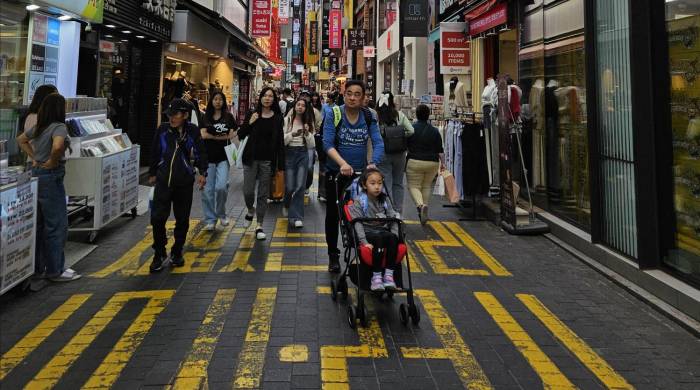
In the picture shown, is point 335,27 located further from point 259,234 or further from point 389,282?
point 389,282

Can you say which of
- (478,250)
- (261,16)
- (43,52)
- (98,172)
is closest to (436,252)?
(478,250)

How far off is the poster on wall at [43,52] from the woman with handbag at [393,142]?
5307mm

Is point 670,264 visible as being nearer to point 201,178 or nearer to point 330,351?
point 330,351

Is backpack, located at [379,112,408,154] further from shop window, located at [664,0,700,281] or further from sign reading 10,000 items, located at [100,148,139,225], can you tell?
sign reading 10,000 items, located at [100,148,139,225]

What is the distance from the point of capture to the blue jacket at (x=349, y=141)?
5.64 m

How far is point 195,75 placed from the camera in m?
18.9

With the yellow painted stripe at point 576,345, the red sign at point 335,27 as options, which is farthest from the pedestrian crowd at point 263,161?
the red sign at point 335,27

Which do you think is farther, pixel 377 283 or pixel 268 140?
pixel 268 140

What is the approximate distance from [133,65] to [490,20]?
28.3ft

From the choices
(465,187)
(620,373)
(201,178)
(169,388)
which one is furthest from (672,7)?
(169,388)

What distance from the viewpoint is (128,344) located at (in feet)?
13.3

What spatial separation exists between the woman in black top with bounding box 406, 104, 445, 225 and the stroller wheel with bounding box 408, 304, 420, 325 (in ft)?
12.7

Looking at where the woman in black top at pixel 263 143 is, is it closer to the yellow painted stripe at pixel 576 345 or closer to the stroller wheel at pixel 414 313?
the stroller wheel at pixel 414 313

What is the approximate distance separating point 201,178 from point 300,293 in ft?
6.45
